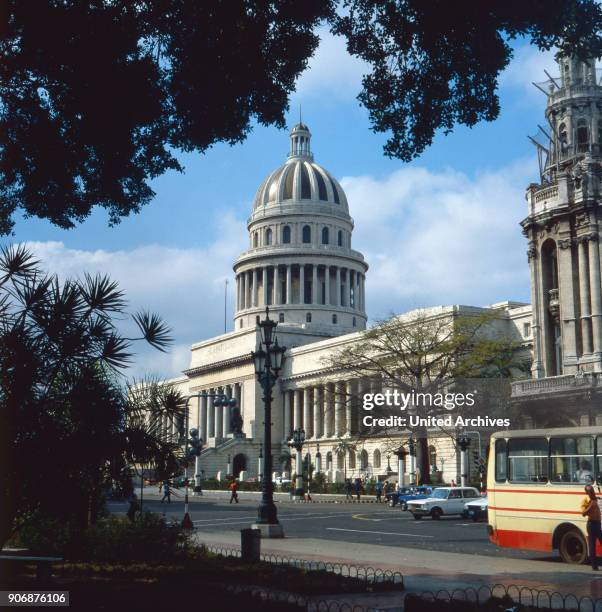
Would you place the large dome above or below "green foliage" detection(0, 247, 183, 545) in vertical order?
above

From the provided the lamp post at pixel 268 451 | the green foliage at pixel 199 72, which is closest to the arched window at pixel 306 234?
the lamp post at pixel 268 451

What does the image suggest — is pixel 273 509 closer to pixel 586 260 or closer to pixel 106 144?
pixel 106 144

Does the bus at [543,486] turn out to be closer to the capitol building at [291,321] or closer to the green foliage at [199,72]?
the green foliage at [199,72]

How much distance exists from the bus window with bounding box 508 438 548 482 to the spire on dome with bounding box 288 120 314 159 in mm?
114268

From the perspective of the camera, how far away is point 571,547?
21.5 meters

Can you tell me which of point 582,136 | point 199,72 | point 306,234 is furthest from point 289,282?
point 199,72

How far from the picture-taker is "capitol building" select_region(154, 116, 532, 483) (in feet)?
341

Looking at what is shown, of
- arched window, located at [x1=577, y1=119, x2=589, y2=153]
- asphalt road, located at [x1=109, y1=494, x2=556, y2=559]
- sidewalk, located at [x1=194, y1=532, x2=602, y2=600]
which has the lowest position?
asphalt road, located at [x1=109, y1=494, x2=556, y2=559]

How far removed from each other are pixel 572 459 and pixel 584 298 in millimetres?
37741

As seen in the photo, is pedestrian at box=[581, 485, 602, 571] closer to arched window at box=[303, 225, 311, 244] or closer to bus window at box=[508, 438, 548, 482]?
bus window at box=[508, 438, 548, 482]

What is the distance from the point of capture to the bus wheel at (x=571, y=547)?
2119cm

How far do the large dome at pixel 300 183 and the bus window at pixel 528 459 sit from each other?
10550 centimetres

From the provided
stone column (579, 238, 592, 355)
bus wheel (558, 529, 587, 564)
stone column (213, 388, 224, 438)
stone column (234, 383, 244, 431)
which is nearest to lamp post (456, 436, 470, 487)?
stone column (579, 238, 592, 355)

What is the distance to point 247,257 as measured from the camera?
420ft
